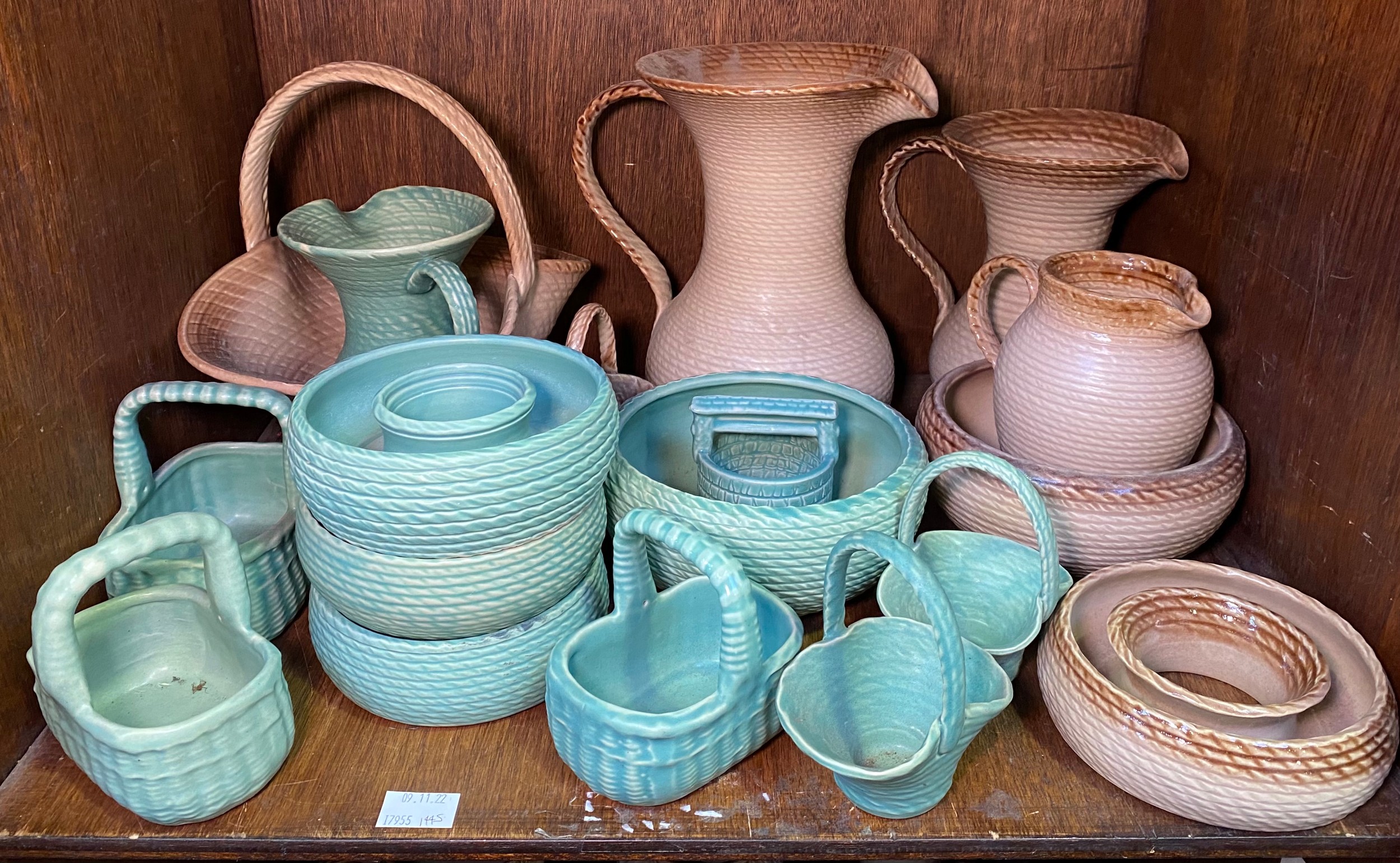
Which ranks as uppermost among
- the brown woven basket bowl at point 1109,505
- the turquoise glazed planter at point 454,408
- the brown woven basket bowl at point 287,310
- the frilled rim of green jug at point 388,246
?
the frilled rim of green jug at point 388,246

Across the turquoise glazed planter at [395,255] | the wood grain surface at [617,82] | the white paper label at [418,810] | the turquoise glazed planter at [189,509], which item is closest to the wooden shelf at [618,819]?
the white paper label at [418,810]

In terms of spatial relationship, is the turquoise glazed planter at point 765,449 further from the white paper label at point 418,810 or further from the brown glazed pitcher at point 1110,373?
the white paper label at point 418,810

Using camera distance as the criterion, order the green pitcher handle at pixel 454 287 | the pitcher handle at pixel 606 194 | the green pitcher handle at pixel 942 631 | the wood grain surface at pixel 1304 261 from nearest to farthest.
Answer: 1. the green pitcher handle at pixel 942 631
2. the wood grain surface at pixel 1304 261
3. the green pitcher handle at pixel 454 287
4. the pitcher handle at pixel 606 194

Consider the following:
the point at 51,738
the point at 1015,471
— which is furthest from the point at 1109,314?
the point at 51,738

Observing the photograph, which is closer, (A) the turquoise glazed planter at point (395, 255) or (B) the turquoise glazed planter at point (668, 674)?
(B) the turquoise glazed planter at point (668, 674)

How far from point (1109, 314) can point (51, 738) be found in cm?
73

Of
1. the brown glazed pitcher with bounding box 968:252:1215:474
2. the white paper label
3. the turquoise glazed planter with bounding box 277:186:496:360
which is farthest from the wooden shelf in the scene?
the turquoise glazed planter with bounding box 277:186:496:360

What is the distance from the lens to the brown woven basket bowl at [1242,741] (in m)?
0.59

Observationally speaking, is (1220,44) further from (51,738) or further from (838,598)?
(51,738)

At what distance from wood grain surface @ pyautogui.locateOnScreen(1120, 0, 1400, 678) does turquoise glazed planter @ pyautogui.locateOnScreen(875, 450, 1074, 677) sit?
7.2 inches

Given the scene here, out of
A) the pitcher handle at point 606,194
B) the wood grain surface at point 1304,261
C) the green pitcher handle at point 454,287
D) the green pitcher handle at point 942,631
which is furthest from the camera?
the pitcher handle at point 606,194

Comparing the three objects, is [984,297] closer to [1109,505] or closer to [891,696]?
[1109,505]

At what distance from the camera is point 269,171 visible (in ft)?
3.36

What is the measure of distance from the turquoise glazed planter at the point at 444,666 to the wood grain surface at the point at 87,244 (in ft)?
0.58
